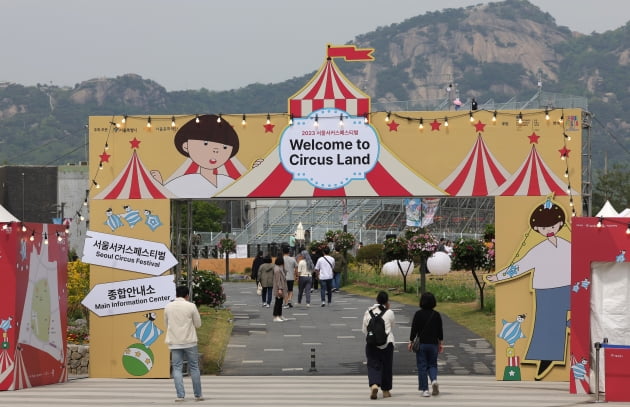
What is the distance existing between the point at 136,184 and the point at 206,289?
26.2 feet

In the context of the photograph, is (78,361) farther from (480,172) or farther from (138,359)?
(480,172)

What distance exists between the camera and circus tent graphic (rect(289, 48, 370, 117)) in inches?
747

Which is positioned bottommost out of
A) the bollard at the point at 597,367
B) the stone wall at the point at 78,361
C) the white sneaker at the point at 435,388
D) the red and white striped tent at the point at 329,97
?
the stone wall at the point at 78,361

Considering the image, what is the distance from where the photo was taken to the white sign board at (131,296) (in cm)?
1956

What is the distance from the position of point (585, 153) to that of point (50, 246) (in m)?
9.13

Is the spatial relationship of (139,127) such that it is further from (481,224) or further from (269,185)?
(481,224)

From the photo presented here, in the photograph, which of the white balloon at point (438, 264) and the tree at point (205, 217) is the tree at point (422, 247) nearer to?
the white balloon at point (438, 264)

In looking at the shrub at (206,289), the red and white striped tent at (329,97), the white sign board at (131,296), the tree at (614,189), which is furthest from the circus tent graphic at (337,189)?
the tree at (614,189)

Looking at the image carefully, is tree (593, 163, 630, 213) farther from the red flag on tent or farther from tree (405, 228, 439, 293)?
the red flag on tent

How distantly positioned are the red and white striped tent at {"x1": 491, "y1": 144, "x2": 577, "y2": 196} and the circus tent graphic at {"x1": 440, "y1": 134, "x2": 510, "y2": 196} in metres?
0.15

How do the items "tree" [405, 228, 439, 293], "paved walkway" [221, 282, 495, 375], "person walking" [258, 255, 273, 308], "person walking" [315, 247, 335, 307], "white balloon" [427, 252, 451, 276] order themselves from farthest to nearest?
"white balloon" [427, 252, 451, 276], "tree" [405, 228, 439, 293], "person walking" [315, 247, 335, 307], "person walking" [258, 255, 273, 308], "paved walkway" [221, 282, 495, 375]

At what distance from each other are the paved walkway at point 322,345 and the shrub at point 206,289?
2.95ft

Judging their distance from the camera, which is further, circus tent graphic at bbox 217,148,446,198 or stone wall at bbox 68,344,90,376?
stone wall at bbox 68,344,90,376

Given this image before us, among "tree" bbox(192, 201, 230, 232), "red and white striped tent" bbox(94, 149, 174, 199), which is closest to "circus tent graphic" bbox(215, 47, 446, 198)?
"red and white striped tent" bbox(94, 149, 174, 199)
